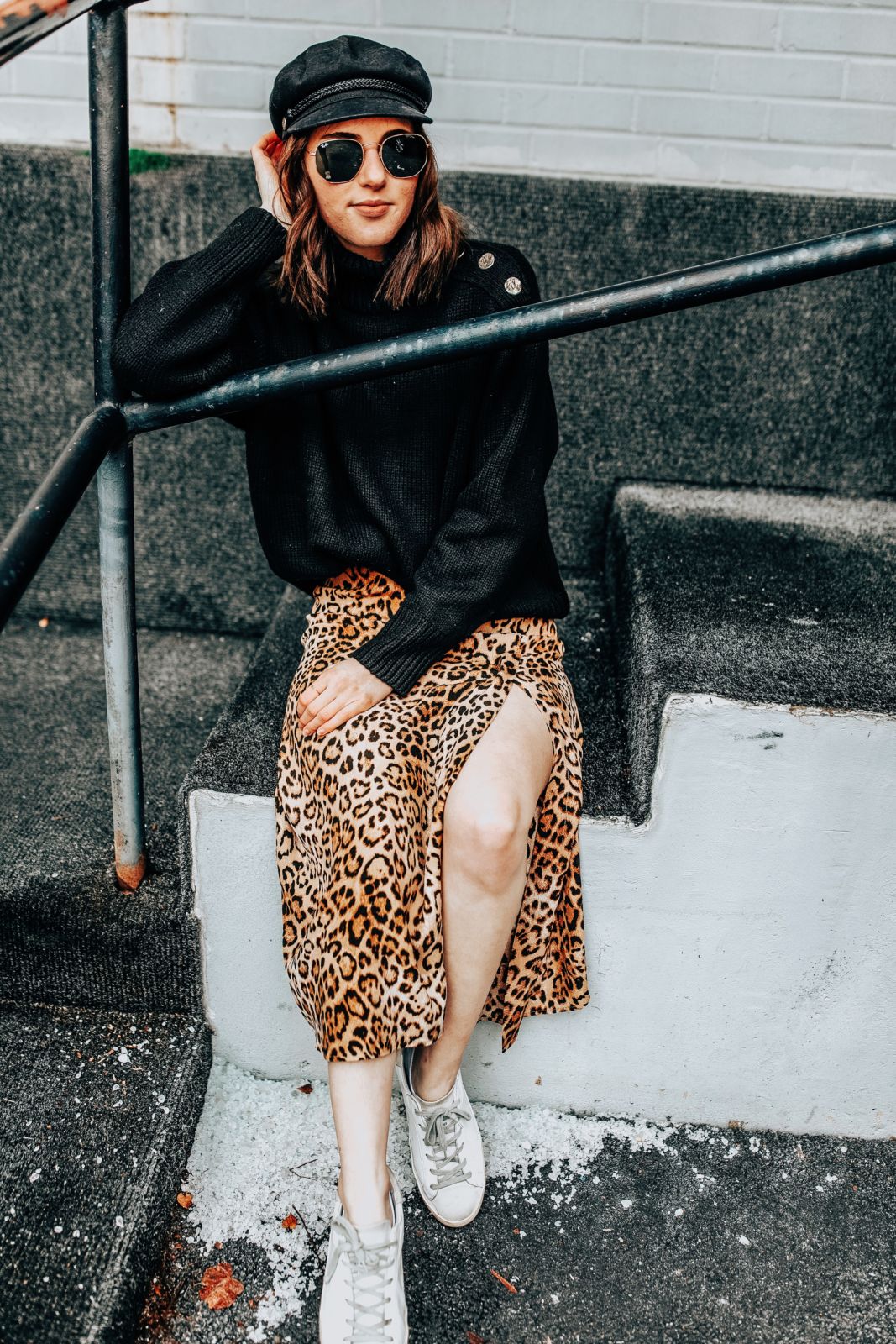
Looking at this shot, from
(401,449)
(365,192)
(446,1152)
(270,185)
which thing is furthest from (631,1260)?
(270,185)

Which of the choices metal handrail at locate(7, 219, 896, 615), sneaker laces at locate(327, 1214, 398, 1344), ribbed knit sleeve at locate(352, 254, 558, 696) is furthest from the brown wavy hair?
sneaker laces at locate(327, 1214, 398, 1344)

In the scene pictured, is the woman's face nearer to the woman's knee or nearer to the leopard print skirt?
the leopard print skirt

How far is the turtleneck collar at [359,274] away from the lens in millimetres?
1764

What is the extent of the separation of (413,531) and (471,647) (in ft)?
0.73

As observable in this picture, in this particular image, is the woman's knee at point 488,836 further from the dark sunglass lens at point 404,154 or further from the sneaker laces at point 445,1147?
the dark sunglass lens at point 404,154

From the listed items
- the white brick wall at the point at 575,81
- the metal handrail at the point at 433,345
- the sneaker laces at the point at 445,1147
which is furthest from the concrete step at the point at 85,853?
the white brick wall at the point at 575,81

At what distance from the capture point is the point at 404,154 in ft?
5.38

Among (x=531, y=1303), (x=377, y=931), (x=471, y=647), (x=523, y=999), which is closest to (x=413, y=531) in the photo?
(x=471, y=647)

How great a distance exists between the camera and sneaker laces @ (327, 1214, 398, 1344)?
147 centimetres

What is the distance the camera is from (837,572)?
220cm

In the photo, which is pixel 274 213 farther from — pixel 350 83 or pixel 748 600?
pixel 748 600

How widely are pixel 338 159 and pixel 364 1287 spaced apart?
164 cm

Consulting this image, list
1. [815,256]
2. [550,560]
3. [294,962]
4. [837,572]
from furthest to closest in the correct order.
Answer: [837,572], [550,560], [294,962], [815,256]

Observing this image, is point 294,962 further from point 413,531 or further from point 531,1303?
point 413,531
